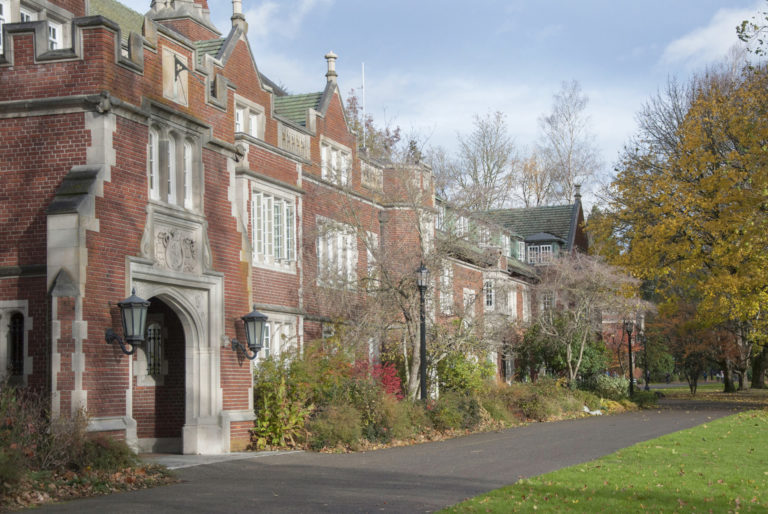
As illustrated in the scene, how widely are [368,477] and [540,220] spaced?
4116cm

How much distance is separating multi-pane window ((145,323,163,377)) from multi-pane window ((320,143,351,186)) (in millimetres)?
7700

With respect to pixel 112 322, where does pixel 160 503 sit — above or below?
below

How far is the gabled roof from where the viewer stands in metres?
51.9

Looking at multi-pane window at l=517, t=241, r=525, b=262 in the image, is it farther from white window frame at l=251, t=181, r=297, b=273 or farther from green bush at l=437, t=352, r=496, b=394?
white window frame at l=251, t=181, r=297, b=273

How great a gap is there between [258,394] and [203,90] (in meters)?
6.22

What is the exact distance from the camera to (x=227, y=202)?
18406 millimetres

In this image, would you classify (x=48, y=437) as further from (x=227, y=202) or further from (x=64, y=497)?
(x=227, y=202)

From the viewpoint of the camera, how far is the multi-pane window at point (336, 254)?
24.2m

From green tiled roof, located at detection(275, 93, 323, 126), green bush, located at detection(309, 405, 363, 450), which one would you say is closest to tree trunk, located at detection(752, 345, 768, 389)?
green tiled roof, located at detection(275, 93, 323, 126)

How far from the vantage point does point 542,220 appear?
53.2 m

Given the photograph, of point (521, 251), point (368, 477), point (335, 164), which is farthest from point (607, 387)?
point (368, 477)

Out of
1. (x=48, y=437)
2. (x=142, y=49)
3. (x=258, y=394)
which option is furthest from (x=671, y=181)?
(x=48, y=437)

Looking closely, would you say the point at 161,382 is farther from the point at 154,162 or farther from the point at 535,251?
the point at 535,251

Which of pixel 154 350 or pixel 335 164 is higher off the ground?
pixel 335 164
